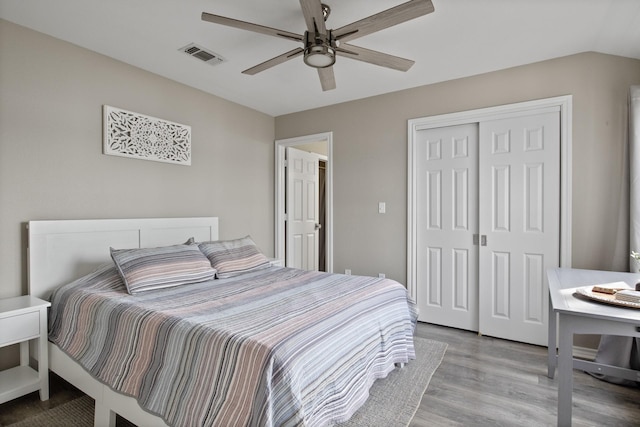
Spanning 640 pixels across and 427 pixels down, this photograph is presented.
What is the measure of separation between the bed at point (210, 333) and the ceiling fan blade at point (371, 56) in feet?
5.18

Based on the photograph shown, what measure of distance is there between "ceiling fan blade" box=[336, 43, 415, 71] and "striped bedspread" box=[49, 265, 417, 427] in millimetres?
1577

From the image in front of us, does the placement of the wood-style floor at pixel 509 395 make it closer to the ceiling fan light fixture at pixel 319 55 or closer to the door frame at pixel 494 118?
the door frame at pixel 494 118

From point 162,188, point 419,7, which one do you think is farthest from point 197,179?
point 419,7

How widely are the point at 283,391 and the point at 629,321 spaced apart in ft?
4.85

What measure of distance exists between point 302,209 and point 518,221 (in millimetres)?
2750

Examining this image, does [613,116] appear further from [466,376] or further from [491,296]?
[466,376]

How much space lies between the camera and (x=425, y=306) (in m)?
3.54

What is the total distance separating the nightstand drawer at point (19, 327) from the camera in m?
1.97

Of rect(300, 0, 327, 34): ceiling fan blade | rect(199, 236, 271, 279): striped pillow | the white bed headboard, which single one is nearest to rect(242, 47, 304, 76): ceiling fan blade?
rect(300, 0, 327, 34): ceiling fan blade

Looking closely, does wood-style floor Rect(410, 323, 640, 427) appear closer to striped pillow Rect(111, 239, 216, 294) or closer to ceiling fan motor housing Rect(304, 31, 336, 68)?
striped pillow Rect(111, 239, 216, 294)

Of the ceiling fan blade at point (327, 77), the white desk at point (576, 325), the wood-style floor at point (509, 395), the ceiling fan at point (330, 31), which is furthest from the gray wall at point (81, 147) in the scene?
the white desk at point (576, 325)

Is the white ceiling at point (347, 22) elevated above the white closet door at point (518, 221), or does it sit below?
above

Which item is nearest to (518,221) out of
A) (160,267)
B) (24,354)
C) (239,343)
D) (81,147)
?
(239,343)

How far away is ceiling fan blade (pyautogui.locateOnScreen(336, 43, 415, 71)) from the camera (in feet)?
6.87
